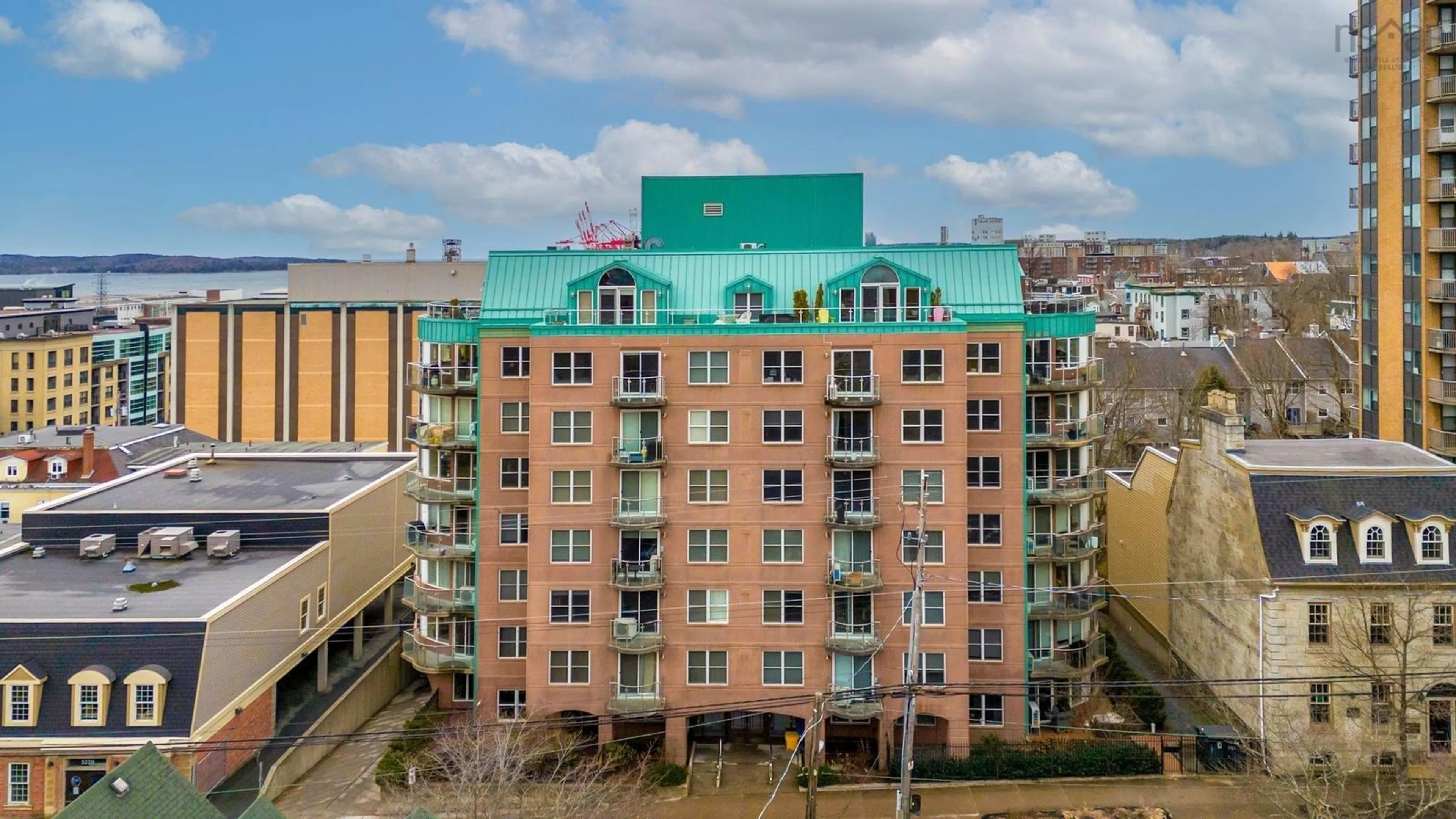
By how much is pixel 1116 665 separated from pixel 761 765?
57.6ft

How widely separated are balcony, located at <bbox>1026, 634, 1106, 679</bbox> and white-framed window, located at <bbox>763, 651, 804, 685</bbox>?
9.03m

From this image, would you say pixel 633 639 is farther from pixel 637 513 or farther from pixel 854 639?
pixel 854 639

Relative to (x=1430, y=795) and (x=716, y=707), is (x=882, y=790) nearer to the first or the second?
(x=716, y=707)

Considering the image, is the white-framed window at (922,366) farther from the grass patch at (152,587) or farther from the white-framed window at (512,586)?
the grass patch at (152,587)

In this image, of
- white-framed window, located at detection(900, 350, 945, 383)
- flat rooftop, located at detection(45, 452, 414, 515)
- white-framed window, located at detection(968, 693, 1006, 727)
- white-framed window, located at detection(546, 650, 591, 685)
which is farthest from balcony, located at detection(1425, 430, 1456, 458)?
flat rooftop, located at detection(45, 452, 414, 515)

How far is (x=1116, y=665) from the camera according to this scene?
160ft

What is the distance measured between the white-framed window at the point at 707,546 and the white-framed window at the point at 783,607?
215 centimetres

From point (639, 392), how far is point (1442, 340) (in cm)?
4457

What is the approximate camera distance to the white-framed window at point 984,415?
42.6 meters

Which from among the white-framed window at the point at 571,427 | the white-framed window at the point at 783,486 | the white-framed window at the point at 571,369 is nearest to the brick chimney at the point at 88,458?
the white-framed window at the point at 571,427

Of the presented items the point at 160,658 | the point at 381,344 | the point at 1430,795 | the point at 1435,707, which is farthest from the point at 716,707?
the point at 381,344

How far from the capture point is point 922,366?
41.2 meters

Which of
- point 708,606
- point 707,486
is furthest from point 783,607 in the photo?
point 707,486

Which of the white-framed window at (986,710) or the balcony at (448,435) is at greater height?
the balcony at (448,435)
